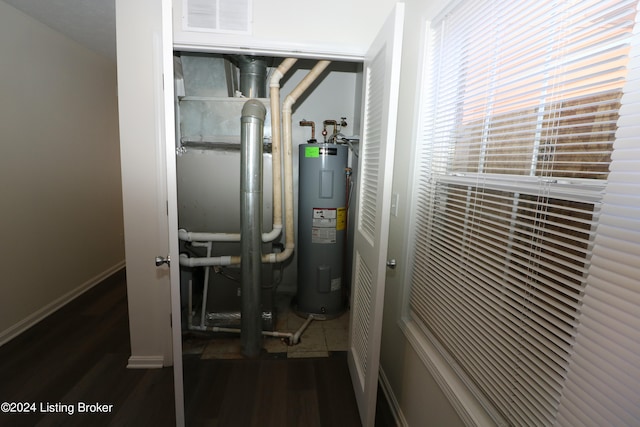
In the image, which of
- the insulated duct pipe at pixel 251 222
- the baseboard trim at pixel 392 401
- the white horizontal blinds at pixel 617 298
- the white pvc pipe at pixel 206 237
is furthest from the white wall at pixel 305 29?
the baseboard trim at pixel 392 401

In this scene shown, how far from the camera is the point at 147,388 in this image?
5.94ft

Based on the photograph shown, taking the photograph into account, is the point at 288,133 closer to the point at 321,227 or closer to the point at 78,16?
the point at 321,227

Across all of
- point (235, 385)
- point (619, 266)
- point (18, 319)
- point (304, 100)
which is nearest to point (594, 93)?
point (619, 266)

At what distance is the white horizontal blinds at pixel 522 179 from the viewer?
24.9 inches

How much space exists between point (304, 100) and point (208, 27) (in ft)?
4.83

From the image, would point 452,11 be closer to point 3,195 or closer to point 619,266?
point 619,266

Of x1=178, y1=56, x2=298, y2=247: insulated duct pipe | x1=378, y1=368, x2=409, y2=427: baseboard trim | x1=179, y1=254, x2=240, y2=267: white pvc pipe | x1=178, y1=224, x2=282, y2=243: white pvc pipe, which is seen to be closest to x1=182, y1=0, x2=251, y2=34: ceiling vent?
x1=178, y1=56, x2=298, y2=247: insulated duct pipe

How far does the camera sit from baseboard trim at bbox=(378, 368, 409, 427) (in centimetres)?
152

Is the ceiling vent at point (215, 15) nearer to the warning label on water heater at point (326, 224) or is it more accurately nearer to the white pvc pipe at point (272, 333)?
the warning label on water heater at point (326, 224)

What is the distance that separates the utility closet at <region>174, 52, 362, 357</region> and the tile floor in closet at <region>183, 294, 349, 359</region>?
0.07 meters

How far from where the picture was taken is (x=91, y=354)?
210 cm

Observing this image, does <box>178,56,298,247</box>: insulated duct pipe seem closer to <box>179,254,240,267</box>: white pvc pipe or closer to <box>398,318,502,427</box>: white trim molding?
<box>179,254,240,267</box>: white pvc pipe

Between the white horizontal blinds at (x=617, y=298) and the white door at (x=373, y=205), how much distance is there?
27.8 inches

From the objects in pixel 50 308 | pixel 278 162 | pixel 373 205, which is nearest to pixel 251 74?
pixel 278 162
